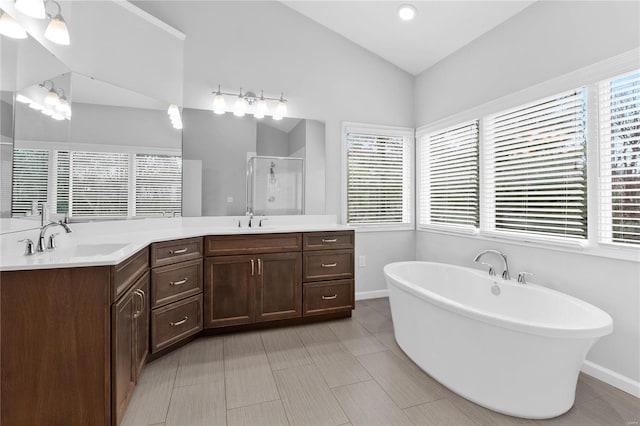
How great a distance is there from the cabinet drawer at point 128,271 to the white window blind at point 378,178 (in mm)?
2245

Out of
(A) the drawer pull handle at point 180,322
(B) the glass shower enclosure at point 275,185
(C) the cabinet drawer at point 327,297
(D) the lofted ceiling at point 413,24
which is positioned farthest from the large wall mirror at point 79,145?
(D) the lofted ceiling at point 413,24

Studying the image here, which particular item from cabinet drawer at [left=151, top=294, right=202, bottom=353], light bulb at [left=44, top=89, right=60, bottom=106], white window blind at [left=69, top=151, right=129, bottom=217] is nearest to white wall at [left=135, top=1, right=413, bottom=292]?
white window blind at [left=69, top=151, right=129, bottom=217]

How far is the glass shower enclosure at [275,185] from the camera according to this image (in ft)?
10.6

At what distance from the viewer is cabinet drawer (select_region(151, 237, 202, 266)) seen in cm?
218

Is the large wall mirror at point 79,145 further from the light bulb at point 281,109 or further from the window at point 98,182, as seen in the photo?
the light bulb at point 281,109

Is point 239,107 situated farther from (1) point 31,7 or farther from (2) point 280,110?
(1) point 31,7

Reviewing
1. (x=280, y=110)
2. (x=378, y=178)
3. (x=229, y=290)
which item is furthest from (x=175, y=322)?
(x=378, y=178)

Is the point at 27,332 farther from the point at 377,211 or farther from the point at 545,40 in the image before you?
the point at 545,40

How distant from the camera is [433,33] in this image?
10.4ft

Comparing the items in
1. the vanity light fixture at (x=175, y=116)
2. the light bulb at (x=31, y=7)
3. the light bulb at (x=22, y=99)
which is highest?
A: the light bulb at (x=31, y=7)

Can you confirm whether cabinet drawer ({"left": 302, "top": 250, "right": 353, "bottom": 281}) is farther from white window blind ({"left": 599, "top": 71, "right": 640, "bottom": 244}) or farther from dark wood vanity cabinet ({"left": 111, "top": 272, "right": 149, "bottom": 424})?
white window blind ({"left": 599, "top": 71, "right": 640, "bottom": 244})

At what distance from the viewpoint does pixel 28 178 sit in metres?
1.76

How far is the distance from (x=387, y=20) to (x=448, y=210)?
210 centimetres

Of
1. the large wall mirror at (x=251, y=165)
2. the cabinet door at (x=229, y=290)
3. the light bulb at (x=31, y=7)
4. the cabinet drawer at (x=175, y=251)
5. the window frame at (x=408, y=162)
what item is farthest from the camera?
the window frame at (x=408, y=162)
